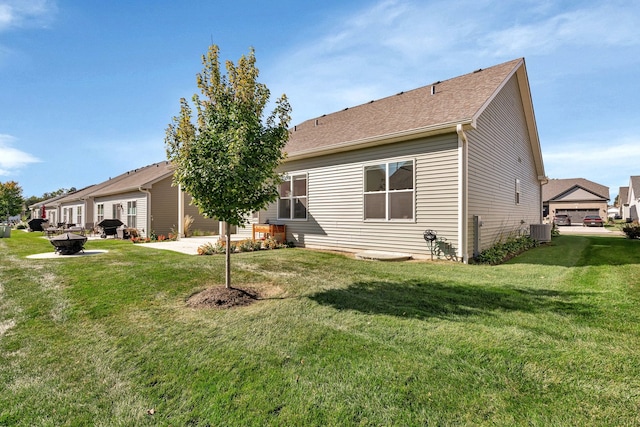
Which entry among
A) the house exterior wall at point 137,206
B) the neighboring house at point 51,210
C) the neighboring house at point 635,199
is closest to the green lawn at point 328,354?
the house exterior wall at point 137,206

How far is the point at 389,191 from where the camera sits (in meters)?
9.09

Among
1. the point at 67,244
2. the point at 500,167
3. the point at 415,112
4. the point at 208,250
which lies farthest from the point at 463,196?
the point at 67,244

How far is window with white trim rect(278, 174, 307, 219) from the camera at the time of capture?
37.4 ft

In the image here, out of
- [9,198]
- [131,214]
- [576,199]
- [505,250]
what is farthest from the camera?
[576,199]

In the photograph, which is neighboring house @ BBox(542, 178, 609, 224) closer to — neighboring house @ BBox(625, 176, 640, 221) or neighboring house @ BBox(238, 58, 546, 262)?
neighboring house @ BBox(625, 176, 640, 221)

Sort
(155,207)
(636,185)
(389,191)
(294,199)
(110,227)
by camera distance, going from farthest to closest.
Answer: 1. (636,185)
2. (110,227)
3. (155,207)
4. (294,199)
5. (389,191)

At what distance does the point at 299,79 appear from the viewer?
10.5 metres

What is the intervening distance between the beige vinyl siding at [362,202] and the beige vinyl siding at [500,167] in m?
0.81

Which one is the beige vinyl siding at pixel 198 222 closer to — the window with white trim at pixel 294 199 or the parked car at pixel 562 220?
the window with white trim at pixel 294 199

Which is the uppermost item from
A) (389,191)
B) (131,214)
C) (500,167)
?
(500,167)

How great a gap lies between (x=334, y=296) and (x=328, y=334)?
1496 mm

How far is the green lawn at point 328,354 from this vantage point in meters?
2.23

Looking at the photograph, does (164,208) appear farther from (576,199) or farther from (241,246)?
(576,199)

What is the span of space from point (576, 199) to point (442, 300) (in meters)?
44.5
